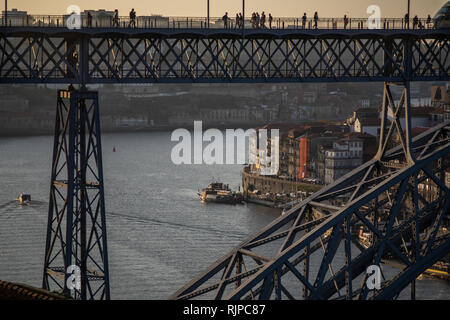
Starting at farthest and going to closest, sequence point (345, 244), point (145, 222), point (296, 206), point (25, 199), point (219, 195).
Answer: point (219, 195) < point (25, 199) < point (145, 222) < point (296, 206) < point (345, 244)

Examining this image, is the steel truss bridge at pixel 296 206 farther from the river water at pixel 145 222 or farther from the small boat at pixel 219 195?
the small boat at pixel 219 195

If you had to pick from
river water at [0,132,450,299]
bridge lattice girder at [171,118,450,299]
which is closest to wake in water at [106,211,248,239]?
river water at [0,132,450,299]

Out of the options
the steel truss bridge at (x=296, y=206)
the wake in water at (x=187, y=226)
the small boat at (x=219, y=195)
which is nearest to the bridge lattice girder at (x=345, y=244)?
the steel truss bridge at (x=296, y=206)

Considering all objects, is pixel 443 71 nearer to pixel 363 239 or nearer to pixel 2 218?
pixel 363 239

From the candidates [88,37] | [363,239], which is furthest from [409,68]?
[363,239]

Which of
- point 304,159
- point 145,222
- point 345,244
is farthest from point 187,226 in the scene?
point 345,244

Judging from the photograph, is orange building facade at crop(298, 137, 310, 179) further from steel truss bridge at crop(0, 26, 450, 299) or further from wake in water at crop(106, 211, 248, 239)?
steel truss bridge at crop(0, 26, 450, 299)

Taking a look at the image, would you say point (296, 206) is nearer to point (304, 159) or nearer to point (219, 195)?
point (219, 195)
